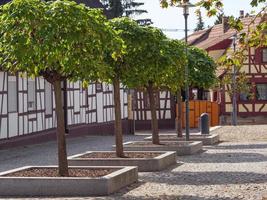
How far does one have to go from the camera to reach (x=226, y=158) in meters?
19.8

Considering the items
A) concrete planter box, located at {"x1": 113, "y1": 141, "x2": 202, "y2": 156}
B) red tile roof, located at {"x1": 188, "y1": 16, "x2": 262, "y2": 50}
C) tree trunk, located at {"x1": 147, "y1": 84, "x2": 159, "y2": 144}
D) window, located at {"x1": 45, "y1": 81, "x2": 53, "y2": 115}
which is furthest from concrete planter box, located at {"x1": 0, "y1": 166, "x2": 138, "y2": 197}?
red tile roof, located at {"x1": 188, "y1": 16, "x2": 262, "y2": 50}

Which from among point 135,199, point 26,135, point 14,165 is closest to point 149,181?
point 135,199

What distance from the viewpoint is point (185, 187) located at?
42.8 ft

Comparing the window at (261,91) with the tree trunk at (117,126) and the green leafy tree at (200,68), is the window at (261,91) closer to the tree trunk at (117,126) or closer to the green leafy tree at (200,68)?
the green leafy tree at (200,68)

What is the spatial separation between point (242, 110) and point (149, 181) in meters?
38.6

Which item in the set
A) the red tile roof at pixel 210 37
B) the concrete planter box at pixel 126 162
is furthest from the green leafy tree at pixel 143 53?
the red tile roof at pixel 210 37

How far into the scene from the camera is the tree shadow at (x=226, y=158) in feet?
61.8

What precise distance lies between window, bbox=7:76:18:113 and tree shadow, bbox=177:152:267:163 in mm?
7540

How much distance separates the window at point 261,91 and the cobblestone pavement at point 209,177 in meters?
27.6

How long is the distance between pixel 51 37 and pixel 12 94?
14635 mm

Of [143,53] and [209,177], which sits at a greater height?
[143,53]

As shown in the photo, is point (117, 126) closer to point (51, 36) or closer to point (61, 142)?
point (61, 142)

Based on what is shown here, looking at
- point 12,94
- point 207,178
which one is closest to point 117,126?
point 207,178

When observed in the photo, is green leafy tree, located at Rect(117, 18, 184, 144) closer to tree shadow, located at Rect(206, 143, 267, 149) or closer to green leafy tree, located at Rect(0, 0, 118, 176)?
green leafy tree, located at Rect(0, 0, 118, 176)
